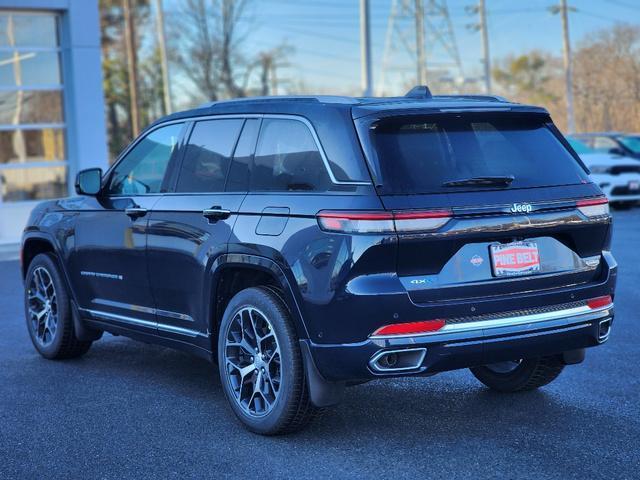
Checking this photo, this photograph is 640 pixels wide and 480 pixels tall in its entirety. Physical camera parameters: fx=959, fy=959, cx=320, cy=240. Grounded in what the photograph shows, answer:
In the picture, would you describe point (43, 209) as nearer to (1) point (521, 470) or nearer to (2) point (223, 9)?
(1) point (521, 470)

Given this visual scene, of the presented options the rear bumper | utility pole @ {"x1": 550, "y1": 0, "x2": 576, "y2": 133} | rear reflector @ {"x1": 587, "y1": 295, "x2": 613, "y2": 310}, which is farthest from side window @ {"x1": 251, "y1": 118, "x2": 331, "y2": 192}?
utility pole @ {"x1": 550, "y1": 0, "x2": 576, "y2": 133}

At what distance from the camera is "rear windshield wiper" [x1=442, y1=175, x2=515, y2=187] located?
4.68 metres

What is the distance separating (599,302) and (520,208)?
775 millimetres

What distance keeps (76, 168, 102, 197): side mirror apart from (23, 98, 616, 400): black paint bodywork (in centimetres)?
109

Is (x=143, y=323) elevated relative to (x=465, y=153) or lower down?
lower down

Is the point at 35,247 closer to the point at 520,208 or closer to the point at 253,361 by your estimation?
the point at 253,361

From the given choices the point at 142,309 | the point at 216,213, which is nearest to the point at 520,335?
the point at 216,213

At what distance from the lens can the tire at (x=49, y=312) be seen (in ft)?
23.1

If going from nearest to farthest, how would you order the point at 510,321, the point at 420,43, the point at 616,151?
the point at 510,321
the point at 616,151
the point at 420,43

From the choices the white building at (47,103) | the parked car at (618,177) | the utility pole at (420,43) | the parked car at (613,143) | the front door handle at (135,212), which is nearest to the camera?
the front door handle at (135,212)

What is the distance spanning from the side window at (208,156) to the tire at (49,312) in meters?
1.73

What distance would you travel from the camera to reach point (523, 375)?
5750mm

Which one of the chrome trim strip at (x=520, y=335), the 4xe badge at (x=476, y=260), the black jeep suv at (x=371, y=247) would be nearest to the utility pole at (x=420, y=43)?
the black jeep suv at (x=371, y=247)

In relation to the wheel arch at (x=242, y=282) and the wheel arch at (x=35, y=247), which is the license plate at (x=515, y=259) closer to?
the wheel arch at (x=242, y=282)
